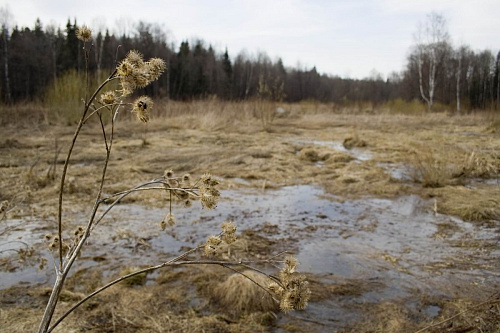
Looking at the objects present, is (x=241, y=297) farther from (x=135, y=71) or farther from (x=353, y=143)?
(x=353, y=143)

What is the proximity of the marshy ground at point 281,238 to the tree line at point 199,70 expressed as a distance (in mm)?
9864

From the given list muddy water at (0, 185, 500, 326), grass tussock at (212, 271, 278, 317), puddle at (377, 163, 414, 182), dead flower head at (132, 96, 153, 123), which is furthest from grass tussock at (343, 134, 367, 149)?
dead flower head at (132, 96, 153, 123)

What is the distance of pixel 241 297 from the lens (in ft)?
9.83

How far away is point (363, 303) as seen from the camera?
3.06 metres

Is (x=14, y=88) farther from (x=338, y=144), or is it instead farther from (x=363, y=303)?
(x=363, y=303)

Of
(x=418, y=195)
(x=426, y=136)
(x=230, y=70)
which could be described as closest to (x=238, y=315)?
(x=418, y=195)

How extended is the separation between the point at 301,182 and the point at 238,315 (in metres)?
4.82

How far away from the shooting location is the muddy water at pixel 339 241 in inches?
134

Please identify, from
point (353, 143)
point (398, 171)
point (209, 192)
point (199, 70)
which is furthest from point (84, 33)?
point (199, 70)

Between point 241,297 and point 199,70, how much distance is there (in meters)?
A: 41.2

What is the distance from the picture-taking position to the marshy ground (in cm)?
279

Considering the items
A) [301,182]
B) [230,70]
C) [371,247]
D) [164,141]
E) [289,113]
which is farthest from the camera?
[230,70]

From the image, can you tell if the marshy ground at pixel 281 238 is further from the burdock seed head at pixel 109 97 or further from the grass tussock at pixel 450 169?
the burdock seed head at pixel 109 97

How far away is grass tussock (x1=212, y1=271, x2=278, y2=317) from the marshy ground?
13 mm
